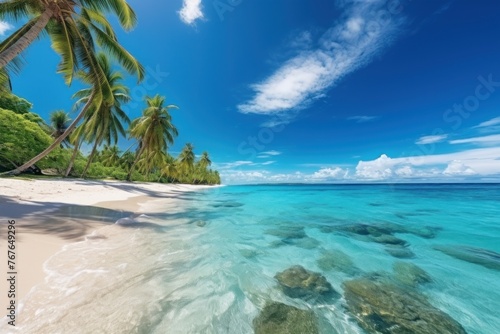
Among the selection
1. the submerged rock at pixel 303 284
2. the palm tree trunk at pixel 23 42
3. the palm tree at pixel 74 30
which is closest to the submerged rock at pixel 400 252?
the submerged rock at pixel 303 284

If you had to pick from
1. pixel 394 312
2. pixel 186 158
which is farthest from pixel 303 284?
pixel 186 158

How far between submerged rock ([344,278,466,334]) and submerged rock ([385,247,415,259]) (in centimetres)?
253

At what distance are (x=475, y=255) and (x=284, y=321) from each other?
7758 millimetres

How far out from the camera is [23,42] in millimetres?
7133

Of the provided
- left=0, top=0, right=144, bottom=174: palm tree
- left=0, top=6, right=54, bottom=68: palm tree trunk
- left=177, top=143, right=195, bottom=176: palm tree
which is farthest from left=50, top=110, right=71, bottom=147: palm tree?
left=0, top=6, right=54, bottom=68: palm tree trunk

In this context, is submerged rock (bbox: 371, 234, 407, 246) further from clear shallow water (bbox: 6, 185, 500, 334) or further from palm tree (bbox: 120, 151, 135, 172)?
palm tree (bbox: 120, 151, 135, 172)

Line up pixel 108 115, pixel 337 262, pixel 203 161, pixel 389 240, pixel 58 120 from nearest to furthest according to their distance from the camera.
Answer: pixel 337 262
pixel 389 240
pixel 108 115
pixel 58 120
pixel 203 161

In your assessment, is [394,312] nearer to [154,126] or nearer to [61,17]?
[61,17]

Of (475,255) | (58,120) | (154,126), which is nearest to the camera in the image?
(475,255)

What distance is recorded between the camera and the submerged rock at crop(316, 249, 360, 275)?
519cm

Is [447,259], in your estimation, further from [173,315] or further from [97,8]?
[97,8]

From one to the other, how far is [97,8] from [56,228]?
9501 millimetres

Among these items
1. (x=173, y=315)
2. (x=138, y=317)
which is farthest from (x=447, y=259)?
(x=138, y=317)

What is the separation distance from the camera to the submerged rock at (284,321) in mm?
2900
